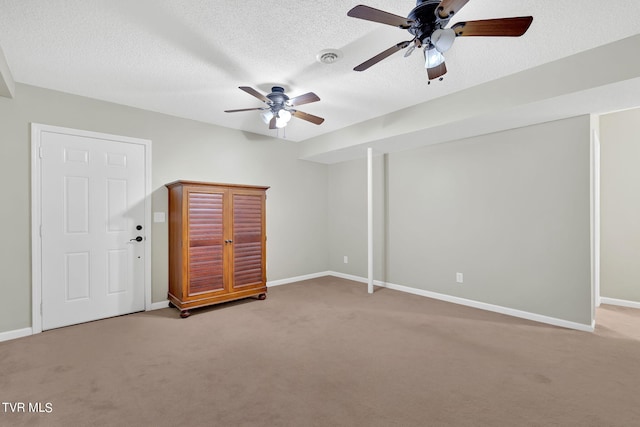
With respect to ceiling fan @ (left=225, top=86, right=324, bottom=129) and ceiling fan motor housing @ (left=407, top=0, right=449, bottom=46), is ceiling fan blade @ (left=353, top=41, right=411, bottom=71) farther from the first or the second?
ceiling fan @ (left=225, top=86, right=324, bottom=129)

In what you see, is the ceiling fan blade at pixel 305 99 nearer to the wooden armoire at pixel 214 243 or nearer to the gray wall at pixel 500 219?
the wooden armoire at pixel 214 243

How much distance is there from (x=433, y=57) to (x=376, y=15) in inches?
23.8

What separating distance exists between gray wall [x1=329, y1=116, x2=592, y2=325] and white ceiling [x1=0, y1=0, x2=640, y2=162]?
65 cm

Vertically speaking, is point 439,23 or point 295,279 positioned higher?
point 439,23

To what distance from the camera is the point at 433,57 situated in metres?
2.04

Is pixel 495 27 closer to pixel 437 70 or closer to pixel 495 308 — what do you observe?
pixel 437 70

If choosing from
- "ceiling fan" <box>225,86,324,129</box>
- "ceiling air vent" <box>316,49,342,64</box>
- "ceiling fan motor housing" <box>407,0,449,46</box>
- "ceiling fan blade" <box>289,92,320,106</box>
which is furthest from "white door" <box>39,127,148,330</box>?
"ceiling fan motor housing" <box>407,0,449,46</box>

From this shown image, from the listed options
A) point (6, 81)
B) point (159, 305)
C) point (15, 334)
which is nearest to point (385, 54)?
point (6, 81)

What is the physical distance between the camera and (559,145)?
325cm

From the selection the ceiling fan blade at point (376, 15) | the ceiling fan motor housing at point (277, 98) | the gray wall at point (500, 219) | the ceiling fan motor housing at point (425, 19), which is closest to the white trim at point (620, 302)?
the gray wall at point (500, 219)

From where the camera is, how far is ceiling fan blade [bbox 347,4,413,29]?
1.61m

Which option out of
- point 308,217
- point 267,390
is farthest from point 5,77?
point 308,217

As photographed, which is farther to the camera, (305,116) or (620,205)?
(620,205)

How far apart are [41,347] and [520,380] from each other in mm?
4149
